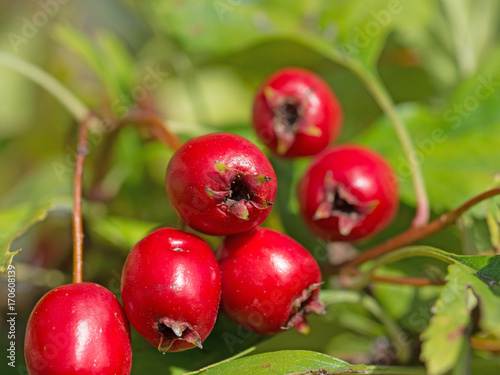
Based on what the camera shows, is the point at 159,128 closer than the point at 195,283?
No

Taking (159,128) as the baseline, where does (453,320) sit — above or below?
below

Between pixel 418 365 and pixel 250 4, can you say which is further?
pixel 250 4

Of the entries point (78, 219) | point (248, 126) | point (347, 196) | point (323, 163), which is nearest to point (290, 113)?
point (323, 163)

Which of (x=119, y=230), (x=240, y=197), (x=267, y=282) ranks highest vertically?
(x=240, y=197)

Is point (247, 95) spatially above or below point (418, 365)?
above

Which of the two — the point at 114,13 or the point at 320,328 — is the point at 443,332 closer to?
the point at 320,328

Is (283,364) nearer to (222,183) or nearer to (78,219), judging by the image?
(222,183)

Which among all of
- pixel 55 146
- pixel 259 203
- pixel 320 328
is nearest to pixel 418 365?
pixel 320 328

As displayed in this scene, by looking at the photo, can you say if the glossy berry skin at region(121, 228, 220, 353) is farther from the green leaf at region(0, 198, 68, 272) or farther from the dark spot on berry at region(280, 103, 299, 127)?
the dark spot on berry at region(280, 103, 299, 127)
